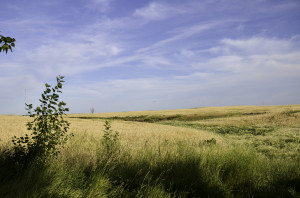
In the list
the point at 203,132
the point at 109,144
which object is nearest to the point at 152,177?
the point at 109,144

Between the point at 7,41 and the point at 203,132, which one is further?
the point at 203,132

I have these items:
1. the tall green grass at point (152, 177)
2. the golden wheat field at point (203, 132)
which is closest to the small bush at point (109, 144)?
the tall green grass at point (152, 177)

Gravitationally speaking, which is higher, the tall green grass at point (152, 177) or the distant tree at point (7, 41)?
the distant tree at point (7, 41)

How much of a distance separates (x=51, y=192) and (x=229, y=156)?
5.44 meters

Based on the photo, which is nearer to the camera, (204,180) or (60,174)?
(60,174)

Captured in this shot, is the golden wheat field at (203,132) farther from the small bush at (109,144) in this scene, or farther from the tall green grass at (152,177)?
the tall green grass at (152,177)

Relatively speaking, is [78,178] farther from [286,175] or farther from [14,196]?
[286,175]

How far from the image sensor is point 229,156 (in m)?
7.37

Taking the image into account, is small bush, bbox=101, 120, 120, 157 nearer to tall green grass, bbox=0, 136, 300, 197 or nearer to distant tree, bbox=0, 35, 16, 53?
tall green grass, bbox=0, 136, 300, 197

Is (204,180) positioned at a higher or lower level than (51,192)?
lower

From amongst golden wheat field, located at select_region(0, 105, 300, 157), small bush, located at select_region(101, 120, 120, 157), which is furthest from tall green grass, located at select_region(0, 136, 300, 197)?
golden wheat field, located at select_region(0, 105, 300, 157)

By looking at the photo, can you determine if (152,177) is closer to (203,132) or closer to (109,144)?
(109,144)

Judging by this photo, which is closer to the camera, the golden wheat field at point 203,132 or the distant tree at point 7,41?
the distant tree at point 7,41

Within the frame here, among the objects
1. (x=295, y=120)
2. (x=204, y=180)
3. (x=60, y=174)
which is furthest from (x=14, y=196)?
(x=295, y=120)
